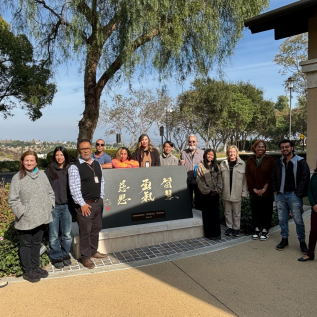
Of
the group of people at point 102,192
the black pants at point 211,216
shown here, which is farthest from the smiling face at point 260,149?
the black pants at point 211,216

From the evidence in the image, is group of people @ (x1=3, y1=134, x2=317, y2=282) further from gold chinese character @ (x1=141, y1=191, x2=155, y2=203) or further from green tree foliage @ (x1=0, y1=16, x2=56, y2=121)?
green tree foliage @ (x1=0, y1=16, x2=56, y2=121)

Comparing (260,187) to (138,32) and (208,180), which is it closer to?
(208,180)

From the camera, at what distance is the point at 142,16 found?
261 inches

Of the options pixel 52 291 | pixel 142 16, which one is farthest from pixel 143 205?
pixel 142 16

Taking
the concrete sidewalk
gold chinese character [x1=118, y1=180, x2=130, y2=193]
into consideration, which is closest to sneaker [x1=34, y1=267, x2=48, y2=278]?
the concrete sidewalk

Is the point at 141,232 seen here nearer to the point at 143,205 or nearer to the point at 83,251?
the point at 143,205

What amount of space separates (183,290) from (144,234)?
1.48 meters

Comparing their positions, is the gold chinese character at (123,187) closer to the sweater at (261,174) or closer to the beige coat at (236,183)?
the beige coat at (236,183)

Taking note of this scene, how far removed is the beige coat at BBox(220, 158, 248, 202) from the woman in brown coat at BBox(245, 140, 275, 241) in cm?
9

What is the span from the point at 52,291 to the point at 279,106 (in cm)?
8791

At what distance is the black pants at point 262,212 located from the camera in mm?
4844

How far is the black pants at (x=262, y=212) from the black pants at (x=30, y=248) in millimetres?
3403

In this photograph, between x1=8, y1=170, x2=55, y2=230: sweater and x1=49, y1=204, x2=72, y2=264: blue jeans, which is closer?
x1=8, y1=170, x2=55, y2=230: sweater

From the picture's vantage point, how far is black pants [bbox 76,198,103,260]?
3.80m
